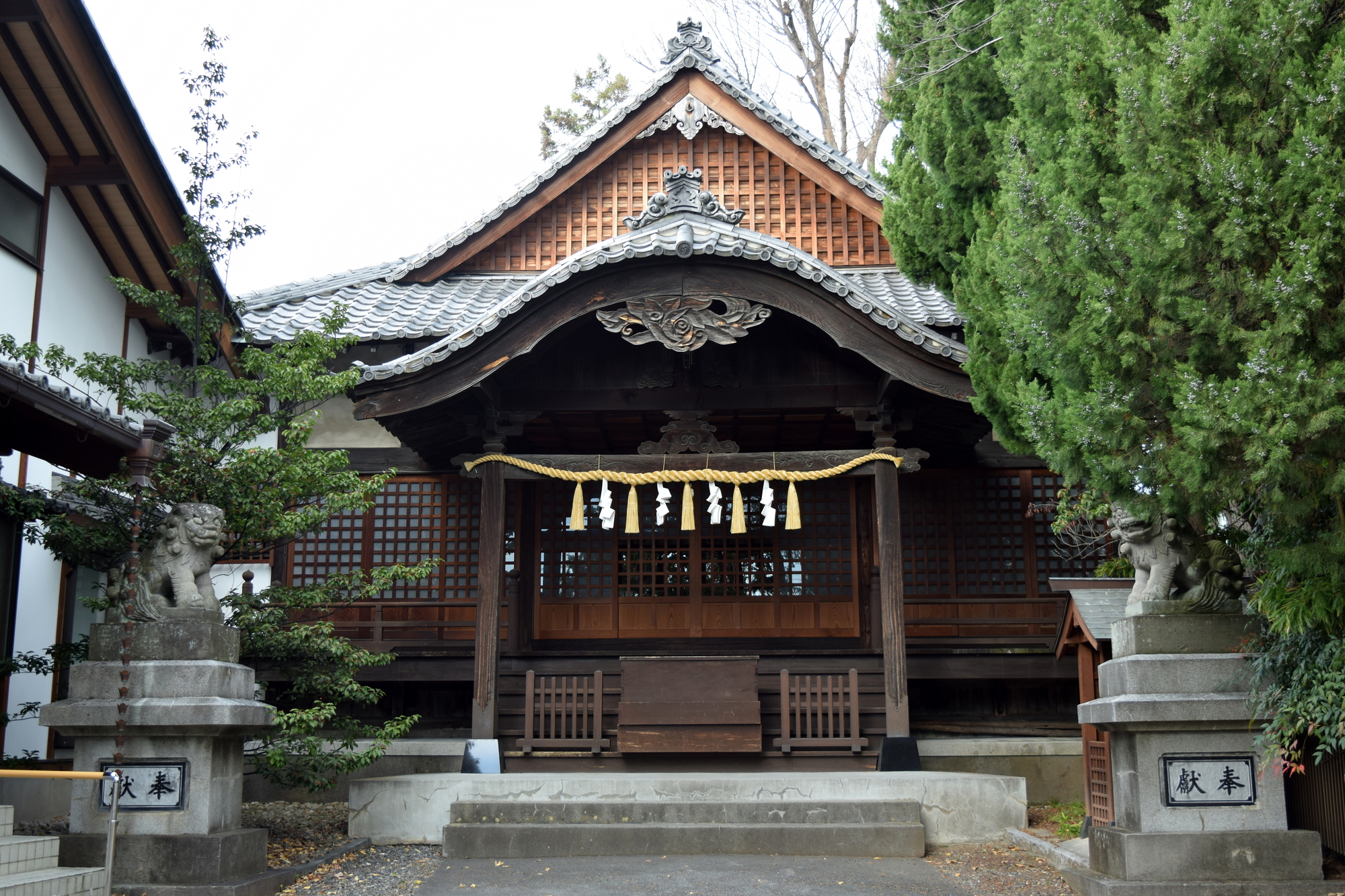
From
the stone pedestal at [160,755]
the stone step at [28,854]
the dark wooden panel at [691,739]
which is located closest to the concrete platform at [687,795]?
the dark wooden panel at [691,739]

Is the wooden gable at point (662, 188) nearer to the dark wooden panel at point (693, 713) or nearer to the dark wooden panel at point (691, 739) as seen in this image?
the dark wooden panel at point (693, 713)

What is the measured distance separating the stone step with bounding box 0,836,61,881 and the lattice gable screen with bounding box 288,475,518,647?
613 cm

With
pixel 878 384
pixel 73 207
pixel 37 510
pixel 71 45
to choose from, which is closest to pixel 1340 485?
pixel 878 384

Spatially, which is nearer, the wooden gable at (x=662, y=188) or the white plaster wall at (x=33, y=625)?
the white plaster wall at (x=33, y=625)

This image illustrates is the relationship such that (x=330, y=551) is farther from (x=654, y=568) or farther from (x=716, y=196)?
(x=716, y=196)

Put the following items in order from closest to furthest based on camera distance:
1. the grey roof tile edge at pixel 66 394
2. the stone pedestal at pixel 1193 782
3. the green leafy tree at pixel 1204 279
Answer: the green leafy tree at pixel 1204 279 < the stone pedestal at pixel 1193 782 < the grey roof tile edge at pixel 66 394

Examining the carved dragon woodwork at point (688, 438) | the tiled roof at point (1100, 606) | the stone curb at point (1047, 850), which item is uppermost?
the carved dragon woodwork at point (688, 438)

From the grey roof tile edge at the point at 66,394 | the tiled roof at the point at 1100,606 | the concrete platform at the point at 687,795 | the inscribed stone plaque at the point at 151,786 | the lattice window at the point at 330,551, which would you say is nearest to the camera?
the grey roof tile edge at the point at 66,394

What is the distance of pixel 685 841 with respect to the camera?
9.04 meters

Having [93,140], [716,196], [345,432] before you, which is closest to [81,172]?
[93,140]

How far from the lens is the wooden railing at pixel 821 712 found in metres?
10.9

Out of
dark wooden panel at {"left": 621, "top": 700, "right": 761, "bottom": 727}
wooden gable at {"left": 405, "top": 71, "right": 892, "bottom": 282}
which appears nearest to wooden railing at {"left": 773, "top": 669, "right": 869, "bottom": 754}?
dark wooden panel at {"left": 621, "top": 700, "right": 761, "bottom": 727}

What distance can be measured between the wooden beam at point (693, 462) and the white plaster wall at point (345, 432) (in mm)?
2343

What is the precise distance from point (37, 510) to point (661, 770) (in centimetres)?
602
